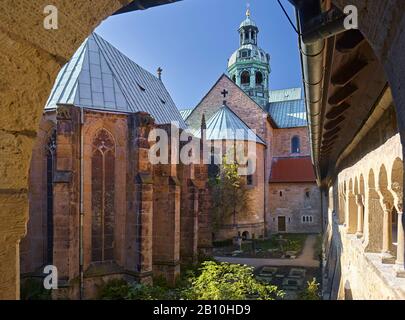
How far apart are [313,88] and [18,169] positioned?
287 cm

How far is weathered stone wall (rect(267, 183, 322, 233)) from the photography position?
27312mm

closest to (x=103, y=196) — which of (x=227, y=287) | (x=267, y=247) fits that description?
(x=227, y=287)

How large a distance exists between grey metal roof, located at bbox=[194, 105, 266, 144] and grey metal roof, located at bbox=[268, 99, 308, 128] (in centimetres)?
615

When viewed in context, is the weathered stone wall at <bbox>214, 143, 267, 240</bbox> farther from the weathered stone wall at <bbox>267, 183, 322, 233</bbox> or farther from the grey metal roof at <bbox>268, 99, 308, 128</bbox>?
the grey metal roof at <bbox>268, 99, 308, 128</bbox>

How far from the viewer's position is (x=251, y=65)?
32625mm

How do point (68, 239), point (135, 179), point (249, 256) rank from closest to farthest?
1. point (68, 239)
2. point (135, 179)
3. point (249, 256)

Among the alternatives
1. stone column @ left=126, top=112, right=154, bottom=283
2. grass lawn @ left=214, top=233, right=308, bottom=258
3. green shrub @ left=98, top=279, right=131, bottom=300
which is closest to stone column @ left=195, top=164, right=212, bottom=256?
grass lawn @ left=214, top=233, right=308, bottom=258

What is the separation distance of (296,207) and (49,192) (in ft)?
70.5

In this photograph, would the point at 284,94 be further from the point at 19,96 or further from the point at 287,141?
the point at 19,96

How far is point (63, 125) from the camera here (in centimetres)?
1027

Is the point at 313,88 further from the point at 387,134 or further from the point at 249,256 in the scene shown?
the point at 249,256

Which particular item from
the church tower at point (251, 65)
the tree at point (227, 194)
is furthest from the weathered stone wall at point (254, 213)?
the church tower at point (251, 65)
